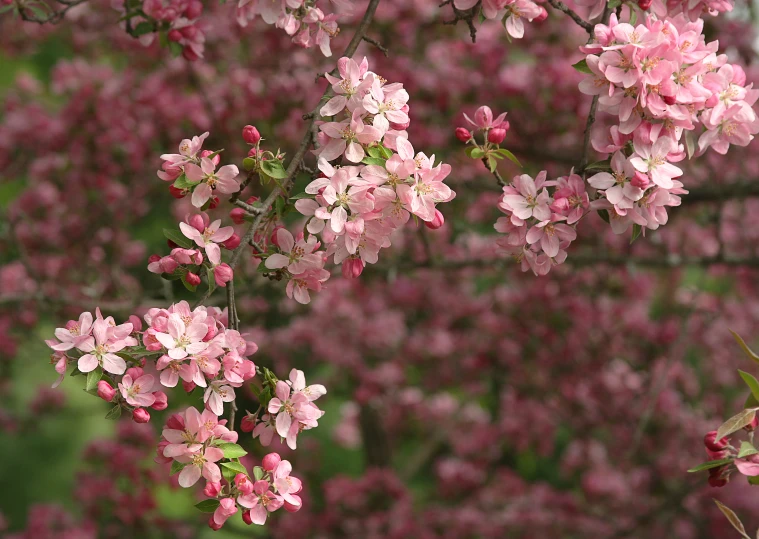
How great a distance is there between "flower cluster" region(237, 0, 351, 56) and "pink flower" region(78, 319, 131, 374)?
60 centimetres

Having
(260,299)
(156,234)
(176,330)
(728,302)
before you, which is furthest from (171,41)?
(728,302)

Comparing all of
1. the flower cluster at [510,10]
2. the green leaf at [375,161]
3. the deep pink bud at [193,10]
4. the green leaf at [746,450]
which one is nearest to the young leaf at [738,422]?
the green leaf at [746,450]

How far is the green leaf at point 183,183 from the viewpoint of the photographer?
1.14 metres

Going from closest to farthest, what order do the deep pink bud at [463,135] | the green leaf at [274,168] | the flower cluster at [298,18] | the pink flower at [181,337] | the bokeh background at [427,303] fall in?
the pink flower at [181,337] < the green leaf at [274,168] < the deep pink bud at [463,135] < the flower cluster at [298,18] < the bokeh background at [427,303]

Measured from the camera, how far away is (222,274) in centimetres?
112

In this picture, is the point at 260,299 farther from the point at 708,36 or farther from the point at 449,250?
the point at 708,36

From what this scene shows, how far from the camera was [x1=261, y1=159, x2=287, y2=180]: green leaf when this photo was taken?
1.12 m

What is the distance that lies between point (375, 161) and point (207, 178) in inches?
9.9

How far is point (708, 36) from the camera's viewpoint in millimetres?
2477

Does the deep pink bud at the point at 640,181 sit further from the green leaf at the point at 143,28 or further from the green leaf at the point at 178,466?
the green leaf at the point at 143,28

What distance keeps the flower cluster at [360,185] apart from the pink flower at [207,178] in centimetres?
11

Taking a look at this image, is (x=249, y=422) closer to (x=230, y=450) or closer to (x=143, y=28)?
(x=230, y=450)

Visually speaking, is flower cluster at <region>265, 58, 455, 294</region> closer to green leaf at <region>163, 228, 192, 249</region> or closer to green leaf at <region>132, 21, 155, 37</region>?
green leaf at <region>163, 228, 192, 249</region>

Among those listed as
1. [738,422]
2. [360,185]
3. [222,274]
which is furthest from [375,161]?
[738,422]
